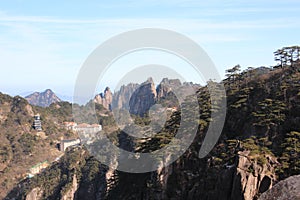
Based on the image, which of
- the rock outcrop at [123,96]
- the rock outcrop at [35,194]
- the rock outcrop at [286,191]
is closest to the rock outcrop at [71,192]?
the rock outcrop at [35,194]

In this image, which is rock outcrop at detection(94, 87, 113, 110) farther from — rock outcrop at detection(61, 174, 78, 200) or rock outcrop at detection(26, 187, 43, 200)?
rock outcrop at detection(61, 174, 78, 200)

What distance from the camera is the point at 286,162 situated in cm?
1877

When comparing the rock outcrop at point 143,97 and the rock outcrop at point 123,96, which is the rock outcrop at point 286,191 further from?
the rock outcrop at point 123,96

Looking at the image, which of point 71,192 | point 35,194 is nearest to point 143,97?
point 35,194

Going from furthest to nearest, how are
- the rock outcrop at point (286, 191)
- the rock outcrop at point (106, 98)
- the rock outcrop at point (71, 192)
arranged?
1. the rock outcrop at point (106, 98)
2. the rock outcrop at point (71, 192)
3. the rock outcrop at point (286, 191)

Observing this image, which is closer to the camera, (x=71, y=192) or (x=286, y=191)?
(x=286, y=191)

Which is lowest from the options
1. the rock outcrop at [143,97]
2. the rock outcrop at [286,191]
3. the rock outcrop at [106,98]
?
the rock outcrop at [286,191]

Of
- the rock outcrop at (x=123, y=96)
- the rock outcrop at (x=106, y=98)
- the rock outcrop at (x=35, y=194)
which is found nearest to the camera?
the rock outcrop at (x=35, y=194)

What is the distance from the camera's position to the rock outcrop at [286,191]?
504 centimetres

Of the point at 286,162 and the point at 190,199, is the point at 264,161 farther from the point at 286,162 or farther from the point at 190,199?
the point at 190,199

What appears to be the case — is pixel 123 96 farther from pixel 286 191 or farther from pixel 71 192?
pixel 286 191

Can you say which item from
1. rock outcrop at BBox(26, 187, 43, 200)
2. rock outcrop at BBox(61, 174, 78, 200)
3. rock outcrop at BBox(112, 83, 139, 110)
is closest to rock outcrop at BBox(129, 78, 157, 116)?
rock outcrop at BBox(112, 83, 139, 110)

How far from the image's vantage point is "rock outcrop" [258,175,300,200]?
16.5ft

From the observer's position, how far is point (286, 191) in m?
5.14
